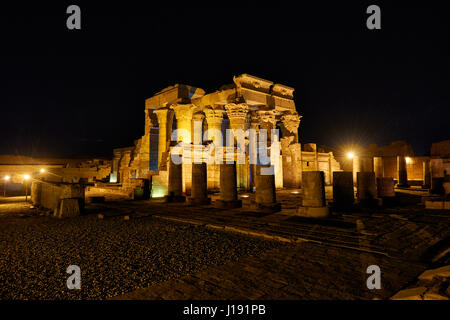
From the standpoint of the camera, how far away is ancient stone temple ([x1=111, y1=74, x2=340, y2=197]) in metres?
18.9

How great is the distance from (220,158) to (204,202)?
249 inches

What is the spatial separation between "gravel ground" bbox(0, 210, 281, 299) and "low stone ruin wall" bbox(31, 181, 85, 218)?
1286 millimetres

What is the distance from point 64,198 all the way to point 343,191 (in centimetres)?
1107

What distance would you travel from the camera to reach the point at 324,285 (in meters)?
3.58

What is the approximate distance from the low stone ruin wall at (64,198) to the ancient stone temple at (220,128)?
546 cm

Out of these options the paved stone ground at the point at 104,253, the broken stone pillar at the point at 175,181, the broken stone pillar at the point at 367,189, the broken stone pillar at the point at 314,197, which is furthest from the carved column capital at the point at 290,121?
the paved stone ground at the point at 104,253

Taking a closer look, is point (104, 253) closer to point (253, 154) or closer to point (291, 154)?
point (253, 154)

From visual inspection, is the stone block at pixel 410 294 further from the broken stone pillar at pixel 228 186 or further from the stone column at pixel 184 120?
the stone column at pixel 184 120

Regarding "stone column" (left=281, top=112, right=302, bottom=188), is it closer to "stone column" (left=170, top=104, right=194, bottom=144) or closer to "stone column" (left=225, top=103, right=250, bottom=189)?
"stone column" (left=225, top=103, right=250, bottom=189)

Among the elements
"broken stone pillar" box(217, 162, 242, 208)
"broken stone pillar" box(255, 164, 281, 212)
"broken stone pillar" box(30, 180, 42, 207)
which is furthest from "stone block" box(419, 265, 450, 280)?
"broken stone pillar" box(30, 180, 42, 207)

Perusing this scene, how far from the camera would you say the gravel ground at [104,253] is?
3.66 metres

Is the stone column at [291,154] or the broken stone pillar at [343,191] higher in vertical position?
the stone column at [291,154]

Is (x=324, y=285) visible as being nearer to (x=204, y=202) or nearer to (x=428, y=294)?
(x=428, y=294)

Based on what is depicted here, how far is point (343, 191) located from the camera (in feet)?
35.7
